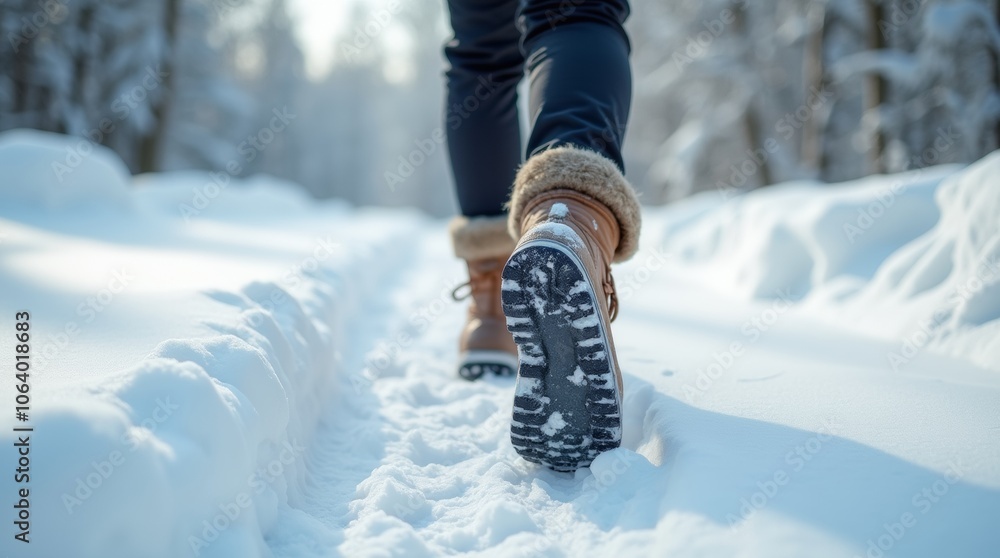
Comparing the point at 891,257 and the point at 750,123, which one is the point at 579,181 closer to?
the point at 891,257

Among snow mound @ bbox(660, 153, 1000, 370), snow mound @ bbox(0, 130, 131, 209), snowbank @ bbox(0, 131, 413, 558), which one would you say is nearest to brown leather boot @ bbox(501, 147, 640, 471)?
snowbank @ bbox(0, 131, 413, 558)

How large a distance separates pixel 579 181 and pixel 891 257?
→ 1512mm

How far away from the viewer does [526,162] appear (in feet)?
3.62

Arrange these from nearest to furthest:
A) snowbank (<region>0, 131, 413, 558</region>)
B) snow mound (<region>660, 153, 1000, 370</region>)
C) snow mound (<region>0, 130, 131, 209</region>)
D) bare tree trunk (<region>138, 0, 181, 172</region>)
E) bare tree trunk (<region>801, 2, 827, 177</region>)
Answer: snowbank (<region>0, 131, 413, 558</region>)
snow mound (<region>660, 153, 1000, 370</region>)
snow mound (<region>0, 130, 131, 209</region>)
bare tree trunk (<region>801, 2, 827, 177</region>)
bare tree trunk (<region>138, 0, 181, 172</region>)

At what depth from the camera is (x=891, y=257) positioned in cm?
198

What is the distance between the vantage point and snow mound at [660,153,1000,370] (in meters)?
1.41

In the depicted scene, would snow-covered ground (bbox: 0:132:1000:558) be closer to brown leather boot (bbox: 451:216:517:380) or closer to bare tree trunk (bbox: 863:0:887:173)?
brown leather boot (bbox: 451:216:517:380)

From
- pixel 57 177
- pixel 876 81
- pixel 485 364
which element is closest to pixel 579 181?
pixel 485 364

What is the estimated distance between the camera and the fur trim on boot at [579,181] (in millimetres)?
1022

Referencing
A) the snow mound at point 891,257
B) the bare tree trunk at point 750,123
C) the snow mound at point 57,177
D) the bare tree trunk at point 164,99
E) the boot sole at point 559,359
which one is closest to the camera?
the boot sole at point 559,359

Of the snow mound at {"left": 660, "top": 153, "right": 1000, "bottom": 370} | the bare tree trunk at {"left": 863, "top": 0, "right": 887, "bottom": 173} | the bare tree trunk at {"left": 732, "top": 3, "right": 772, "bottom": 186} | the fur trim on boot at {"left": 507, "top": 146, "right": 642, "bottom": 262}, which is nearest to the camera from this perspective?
the fur trim on boot at {"left": 507, "top": 146, "right": 642, "bottom": 262}

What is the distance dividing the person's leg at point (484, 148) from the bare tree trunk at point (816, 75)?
21.3 ft

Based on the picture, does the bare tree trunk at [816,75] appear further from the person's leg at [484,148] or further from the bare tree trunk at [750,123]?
the person's leg at [484,148]

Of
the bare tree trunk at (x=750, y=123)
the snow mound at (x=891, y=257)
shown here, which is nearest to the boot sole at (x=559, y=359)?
the snow mound at (x=891, y=257)
